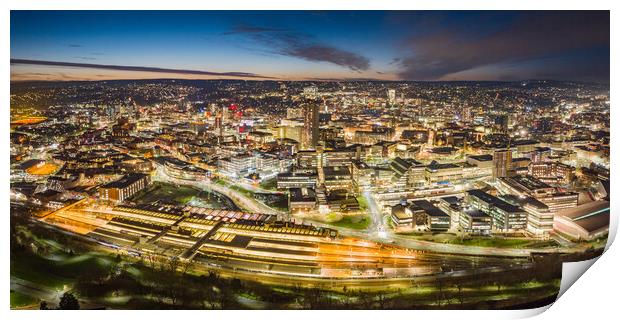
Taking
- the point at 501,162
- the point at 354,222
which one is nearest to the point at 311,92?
the point at 354,222

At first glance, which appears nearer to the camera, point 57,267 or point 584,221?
point 57,267

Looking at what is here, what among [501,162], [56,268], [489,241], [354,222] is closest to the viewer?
[56,268]

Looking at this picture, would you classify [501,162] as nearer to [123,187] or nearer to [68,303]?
[123,187]

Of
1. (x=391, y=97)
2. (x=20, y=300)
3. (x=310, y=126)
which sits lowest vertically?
(x=20, y=300)

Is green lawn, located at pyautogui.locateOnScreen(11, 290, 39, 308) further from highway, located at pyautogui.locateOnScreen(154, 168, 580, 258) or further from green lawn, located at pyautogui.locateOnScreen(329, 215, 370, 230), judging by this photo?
green lawn, located at pyautogui.locateOnScreen(329, 215, 370, 230)

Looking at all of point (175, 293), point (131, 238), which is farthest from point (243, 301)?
point (131, 238)
